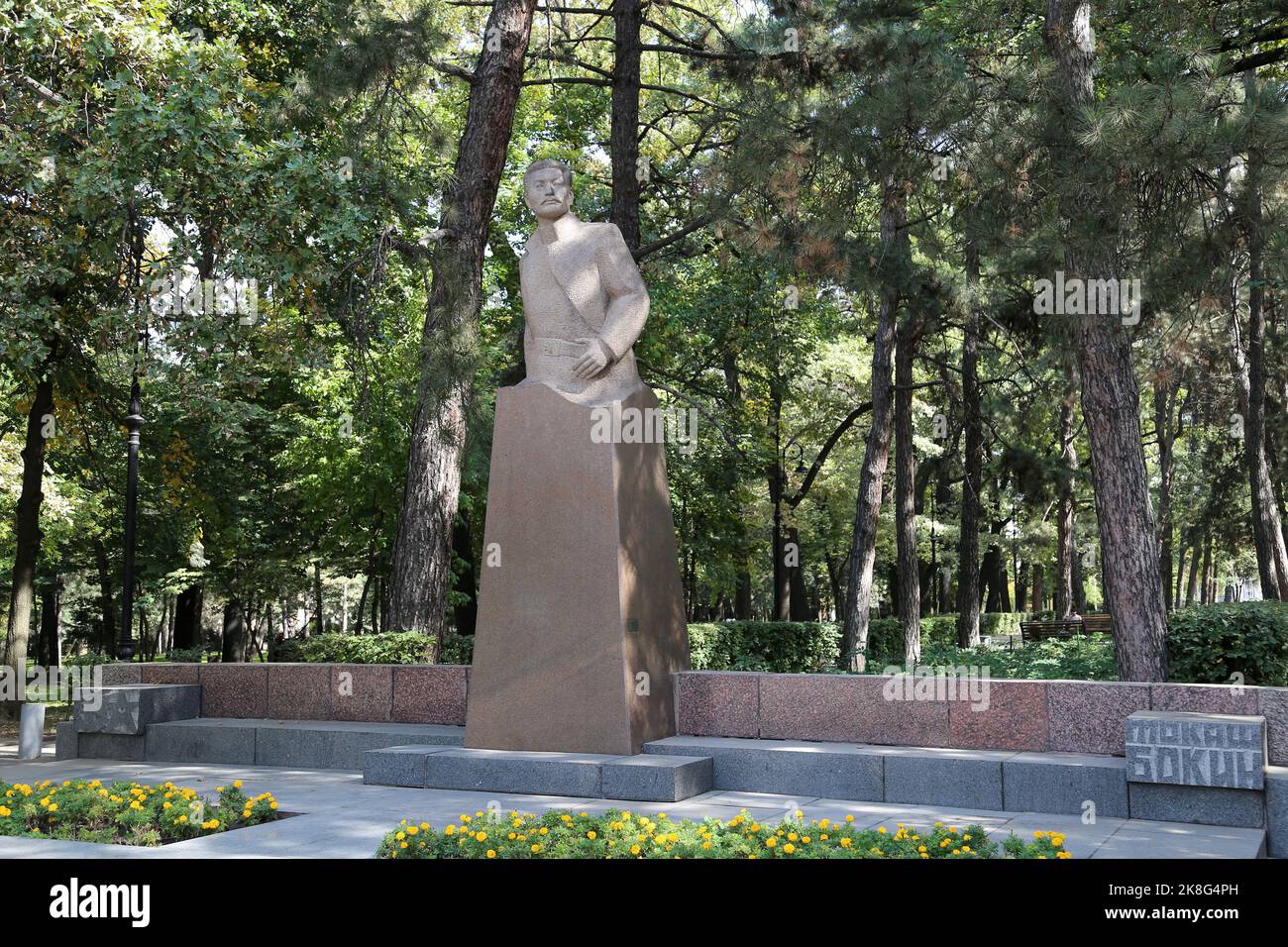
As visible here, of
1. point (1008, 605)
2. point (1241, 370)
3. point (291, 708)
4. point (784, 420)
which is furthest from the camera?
point (1008, 605)

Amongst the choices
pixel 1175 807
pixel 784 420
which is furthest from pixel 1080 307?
pixel 784 420

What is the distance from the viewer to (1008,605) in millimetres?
51469

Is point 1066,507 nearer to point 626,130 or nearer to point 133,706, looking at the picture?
point 626,130

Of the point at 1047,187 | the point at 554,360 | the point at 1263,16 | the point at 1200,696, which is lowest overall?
the point at 1200,696

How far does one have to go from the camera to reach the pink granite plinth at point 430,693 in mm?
11539

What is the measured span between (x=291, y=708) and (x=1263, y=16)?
13938mm

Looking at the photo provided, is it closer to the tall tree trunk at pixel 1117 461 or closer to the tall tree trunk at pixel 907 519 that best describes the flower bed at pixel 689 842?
the tall tree trunk at pixel 1117 461

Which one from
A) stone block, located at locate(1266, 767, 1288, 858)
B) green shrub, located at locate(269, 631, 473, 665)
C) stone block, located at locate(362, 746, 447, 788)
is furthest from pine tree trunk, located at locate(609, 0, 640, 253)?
stone block, located at locate(1266, 767, 1288, 858)

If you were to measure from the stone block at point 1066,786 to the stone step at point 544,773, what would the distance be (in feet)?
7.73

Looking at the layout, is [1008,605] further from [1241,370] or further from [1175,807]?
[1175,807]

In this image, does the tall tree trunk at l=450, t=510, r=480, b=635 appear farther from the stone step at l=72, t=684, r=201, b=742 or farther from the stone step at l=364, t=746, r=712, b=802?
the stone step at l=364, t=746, r=712, b=802

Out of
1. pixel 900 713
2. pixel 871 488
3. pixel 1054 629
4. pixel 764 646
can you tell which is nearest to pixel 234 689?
pixel 900 713

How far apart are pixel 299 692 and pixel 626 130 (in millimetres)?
8580

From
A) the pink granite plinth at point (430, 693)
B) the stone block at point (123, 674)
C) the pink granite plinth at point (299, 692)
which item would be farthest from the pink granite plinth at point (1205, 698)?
the stone block at point (123, 674)
